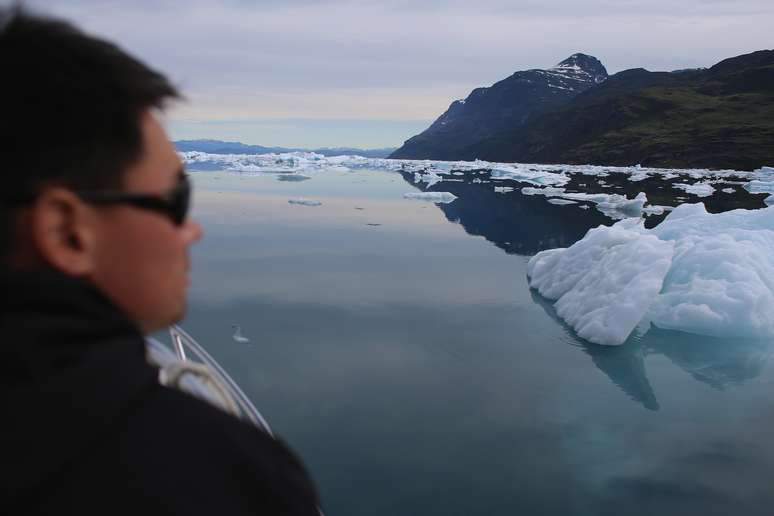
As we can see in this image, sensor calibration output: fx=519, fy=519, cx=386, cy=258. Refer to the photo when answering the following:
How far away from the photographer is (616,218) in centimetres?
2628

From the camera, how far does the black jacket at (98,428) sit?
707 millimetres

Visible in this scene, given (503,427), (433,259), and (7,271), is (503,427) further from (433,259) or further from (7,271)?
(433,259)

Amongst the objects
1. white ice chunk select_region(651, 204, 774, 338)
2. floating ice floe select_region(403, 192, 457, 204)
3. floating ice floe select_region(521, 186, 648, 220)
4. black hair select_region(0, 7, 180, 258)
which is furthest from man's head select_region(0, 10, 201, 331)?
floating ice floe select_region(403, 192, 457, 204)

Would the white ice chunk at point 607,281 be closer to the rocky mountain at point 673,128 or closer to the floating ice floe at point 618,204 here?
the floating ice floe at point 618,204

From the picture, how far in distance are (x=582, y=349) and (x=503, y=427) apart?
11.7 ft

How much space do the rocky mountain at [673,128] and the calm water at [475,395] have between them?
7224cm

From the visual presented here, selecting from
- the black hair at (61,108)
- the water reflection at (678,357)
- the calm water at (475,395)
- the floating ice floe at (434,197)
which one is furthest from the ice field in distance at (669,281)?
the floating ice floe at (434,197)

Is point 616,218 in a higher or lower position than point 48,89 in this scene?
lower

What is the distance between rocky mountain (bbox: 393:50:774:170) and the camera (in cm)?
7556

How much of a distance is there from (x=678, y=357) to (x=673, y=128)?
9732 cm

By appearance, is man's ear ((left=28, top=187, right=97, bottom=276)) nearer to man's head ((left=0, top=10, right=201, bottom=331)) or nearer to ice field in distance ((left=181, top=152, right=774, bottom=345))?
man's head ((left=0, top=10, right=201, bottom=331))

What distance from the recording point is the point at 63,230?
0.85 metres

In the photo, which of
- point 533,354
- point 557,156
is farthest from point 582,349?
point 557,156

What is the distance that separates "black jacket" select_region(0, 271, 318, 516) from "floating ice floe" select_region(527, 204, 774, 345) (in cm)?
998
